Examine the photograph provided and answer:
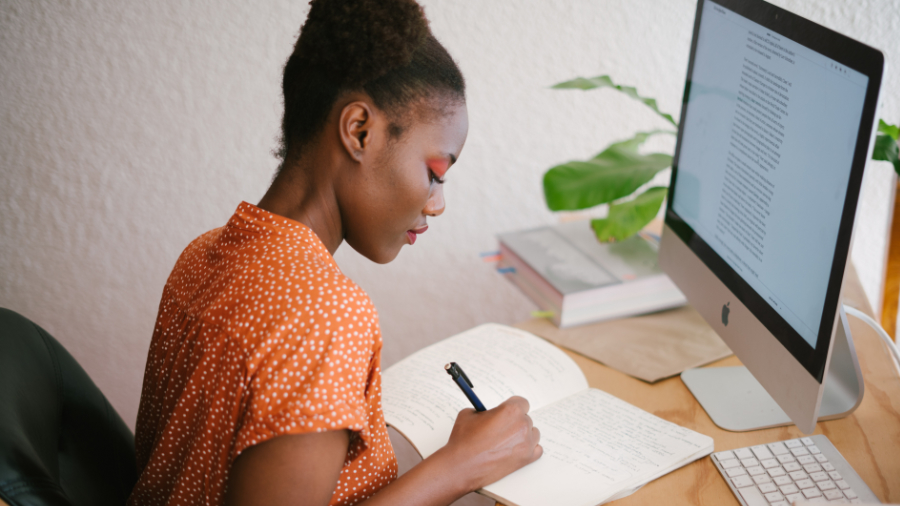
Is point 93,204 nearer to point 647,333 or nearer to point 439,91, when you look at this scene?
point 439,91

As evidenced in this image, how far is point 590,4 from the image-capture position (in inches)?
51.8

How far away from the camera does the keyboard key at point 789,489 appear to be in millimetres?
617

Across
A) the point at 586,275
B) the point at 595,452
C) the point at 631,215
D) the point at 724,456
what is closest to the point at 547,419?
the point at 595,452

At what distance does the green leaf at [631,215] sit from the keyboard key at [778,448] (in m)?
0.42

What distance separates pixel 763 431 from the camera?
736 mm

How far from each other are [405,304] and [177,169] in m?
0.59

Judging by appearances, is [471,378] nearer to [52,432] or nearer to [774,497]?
[774,497]

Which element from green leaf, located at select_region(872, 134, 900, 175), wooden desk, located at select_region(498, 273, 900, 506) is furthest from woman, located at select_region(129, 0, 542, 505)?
green leaf, located at select_region(872, 134, 900, 175)

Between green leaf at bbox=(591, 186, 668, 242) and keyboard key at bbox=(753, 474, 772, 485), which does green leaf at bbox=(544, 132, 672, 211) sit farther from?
keyboard key at bbox=(753, 474, 772, 485)

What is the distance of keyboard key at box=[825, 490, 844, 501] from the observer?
24.0 inches

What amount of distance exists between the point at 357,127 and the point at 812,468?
58 centimetres

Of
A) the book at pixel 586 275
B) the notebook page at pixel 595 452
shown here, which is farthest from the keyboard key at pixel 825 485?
the book at pixel 586 275

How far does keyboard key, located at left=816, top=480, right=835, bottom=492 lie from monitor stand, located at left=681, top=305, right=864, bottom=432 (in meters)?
0.11

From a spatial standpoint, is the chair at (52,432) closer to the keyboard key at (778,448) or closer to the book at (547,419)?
the book at (547,419)
